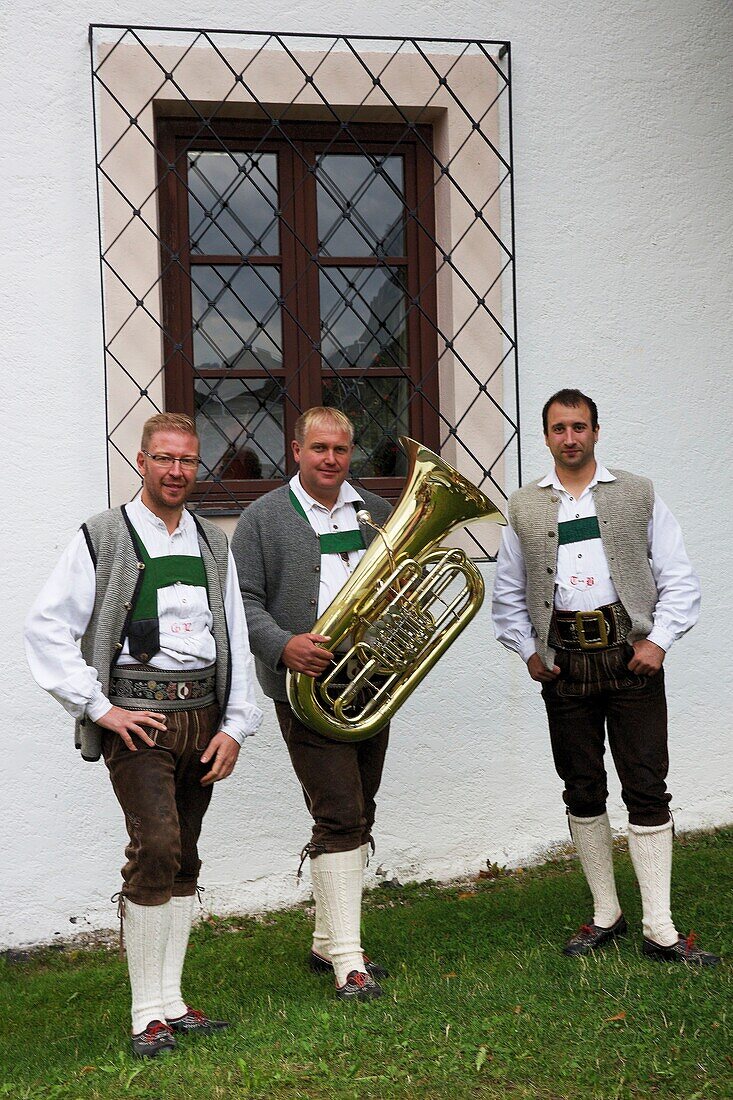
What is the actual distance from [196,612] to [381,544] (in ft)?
2.10

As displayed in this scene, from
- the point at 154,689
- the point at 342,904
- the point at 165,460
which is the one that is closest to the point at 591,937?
the point at 342,904

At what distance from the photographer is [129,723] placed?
335 cm

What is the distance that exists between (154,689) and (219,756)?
0.29m

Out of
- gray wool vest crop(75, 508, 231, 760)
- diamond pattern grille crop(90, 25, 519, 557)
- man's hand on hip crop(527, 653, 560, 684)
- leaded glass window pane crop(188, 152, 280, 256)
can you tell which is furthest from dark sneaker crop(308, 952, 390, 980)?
leaded glass window pane crop(188, 152, 280, 256)

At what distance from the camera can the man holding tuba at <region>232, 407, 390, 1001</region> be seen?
3775 mm

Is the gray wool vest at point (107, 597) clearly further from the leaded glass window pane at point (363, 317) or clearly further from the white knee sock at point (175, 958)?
the leaded glass window pane at point (363, 317)

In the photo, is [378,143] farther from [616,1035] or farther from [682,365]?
[616,1035]

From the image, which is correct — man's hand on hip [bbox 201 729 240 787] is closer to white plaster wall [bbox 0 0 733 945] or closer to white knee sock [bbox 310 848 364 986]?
white knee sock [bbox 310 848 364 986]

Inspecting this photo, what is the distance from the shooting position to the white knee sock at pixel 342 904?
379 centimetres

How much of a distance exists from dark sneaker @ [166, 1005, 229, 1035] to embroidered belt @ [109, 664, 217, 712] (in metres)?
0.93

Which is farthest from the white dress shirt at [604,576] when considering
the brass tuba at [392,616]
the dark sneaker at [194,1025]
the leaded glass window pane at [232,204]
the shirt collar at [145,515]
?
the leaded glass window pane at [232,204]

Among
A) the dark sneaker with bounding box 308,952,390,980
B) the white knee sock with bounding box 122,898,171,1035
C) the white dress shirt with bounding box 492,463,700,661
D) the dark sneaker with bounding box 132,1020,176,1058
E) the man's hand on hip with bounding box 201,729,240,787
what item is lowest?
the dark sneaker with bounding box 308,952,390,980

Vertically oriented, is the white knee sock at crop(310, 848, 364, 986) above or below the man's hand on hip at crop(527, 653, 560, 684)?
below

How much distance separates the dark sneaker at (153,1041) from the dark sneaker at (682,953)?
1576 millimetres
